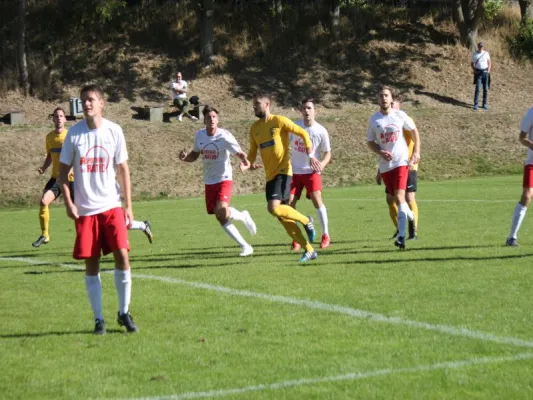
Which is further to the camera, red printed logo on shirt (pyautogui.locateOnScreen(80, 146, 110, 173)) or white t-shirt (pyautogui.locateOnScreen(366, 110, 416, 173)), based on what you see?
white t-shirt (pyautogui.locateOnScreen(366, 110, 416, 173))

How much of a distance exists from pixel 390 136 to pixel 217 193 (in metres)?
2.51

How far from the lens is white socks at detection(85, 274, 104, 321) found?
838 cm

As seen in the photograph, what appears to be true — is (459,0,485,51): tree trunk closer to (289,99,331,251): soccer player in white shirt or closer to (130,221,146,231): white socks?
Result: (289,99,331,251): soccer player in white shirt

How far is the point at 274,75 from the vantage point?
4288 cm

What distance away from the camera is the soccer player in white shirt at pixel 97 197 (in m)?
8.30

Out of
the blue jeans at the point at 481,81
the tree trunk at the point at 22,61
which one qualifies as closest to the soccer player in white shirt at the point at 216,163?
the blue jeans at the point at 481,81

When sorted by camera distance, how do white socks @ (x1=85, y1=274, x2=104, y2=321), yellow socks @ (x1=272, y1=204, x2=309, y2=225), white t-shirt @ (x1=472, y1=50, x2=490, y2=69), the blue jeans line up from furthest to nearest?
the blue jeans → white t-shirt @ (x1=472, y1=50, x2=490, y2=69) → yellow socks @ (x1=272, y1=204, x2=309, y2=225) → white socks @ (x1=85, y1=274, x2=104, y2=321)

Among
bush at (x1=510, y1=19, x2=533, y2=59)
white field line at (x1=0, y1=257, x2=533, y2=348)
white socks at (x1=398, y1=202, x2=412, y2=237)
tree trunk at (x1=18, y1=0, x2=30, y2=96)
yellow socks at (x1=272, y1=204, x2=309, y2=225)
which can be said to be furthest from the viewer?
bush at (x1=510, y1=19, x2=533, y2=59)

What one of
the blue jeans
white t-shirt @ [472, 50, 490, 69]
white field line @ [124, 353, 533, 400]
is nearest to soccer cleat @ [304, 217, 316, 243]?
white field line @ [124, 353, 533, 400]

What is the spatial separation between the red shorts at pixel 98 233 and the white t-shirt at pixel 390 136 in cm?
634

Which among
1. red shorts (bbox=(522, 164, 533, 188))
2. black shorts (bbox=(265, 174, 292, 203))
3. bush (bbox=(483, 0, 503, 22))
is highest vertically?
bush (bbox=(483, 0, 503, 22))

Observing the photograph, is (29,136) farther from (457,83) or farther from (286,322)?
(286,322)

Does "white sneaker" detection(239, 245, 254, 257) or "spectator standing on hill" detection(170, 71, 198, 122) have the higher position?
"spectator standing on hill" detection(170, 71, 198, 122)

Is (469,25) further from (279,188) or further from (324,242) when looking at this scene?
(279,188)
